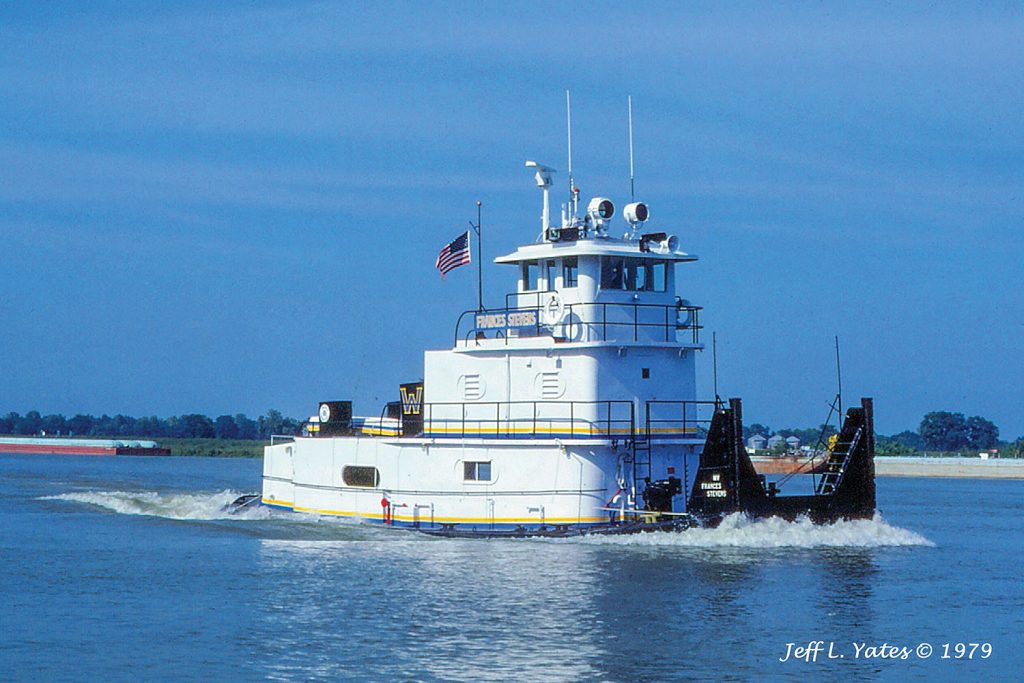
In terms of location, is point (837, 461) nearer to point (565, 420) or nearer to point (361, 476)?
point (565, 420)

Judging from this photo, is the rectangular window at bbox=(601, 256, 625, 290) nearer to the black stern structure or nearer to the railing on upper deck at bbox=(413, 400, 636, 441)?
the railing on upper deck at bbox=(413, 400, 636, 441)

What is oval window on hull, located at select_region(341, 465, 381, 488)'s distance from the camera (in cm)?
3516

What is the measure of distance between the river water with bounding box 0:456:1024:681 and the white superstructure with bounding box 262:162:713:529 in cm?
109

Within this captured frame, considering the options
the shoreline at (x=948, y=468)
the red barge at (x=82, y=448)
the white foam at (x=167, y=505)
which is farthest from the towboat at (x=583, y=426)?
the red barge at (x=82, y=448)

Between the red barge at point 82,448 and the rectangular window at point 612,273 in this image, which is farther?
the red barge at point 82,448

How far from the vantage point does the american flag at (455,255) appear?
116 ft

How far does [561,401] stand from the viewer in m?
32.1

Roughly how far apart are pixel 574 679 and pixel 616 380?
1312cm

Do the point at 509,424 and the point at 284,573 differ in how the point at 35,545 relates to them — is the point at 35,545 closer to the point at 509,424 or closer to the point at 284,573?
the point at 284,573

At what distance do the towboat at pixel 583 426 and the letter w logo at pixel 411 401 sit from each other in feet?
1.54

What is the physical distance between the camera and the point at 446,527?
3316 cm

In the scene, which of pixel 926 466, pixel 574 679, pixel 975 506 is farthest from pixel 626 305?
pixel 926 466

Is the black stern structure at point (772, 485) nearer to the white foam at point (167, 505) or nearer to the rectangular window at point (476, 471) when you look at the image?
the rectangular window at point (476, 471)

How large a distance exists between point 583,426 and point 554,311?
2.93 m
